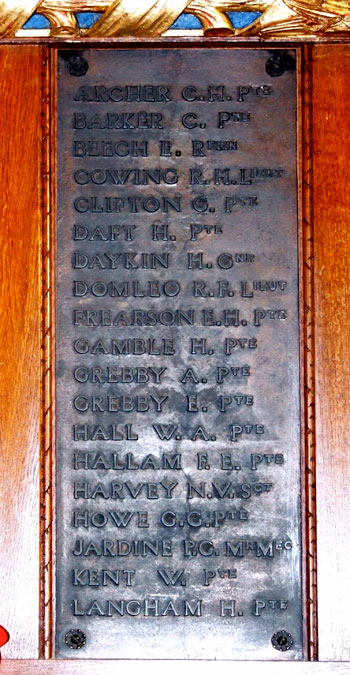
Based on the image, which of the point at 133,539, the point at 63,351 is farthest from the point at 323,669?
the point at 63,351

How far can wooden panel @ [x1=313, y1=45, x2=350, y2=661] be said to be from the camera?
4.29 metres

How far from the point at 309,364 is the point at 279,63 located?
1.18m

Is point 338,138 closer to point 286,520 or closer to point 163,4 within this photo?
point 163,4

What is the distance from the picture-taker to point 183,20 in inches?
177

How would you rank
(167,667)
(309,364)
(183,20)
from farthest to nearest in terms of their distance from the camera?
1. (183,20)
2. (309,364)
3. (167,667)

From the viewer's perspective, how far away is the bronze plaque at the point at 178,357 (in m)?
4.30

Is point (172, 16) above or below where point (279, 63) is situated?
above

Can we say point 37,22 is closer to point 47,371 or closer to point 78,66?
point 78,66

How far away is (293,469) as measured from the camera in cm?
436

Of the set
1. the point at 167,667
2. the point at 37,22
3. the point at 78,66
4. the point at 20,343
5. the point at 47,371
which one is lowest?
the point at 167,667

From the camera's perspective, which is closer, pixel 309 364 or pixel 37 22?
pixel 309 364

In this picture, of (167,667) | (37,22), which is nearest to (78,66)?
(37,22)

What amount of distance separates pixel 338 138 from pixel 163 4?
0.84m

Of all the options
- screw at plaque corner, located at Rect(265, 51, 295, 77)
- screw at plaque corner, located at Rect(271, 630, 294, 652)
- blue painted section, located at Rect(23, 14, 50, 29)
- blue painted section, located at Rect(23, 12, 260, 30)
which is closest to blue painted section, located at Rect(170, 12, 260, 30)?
blue painted section, located at Rect(23, 12, 260, 30)
